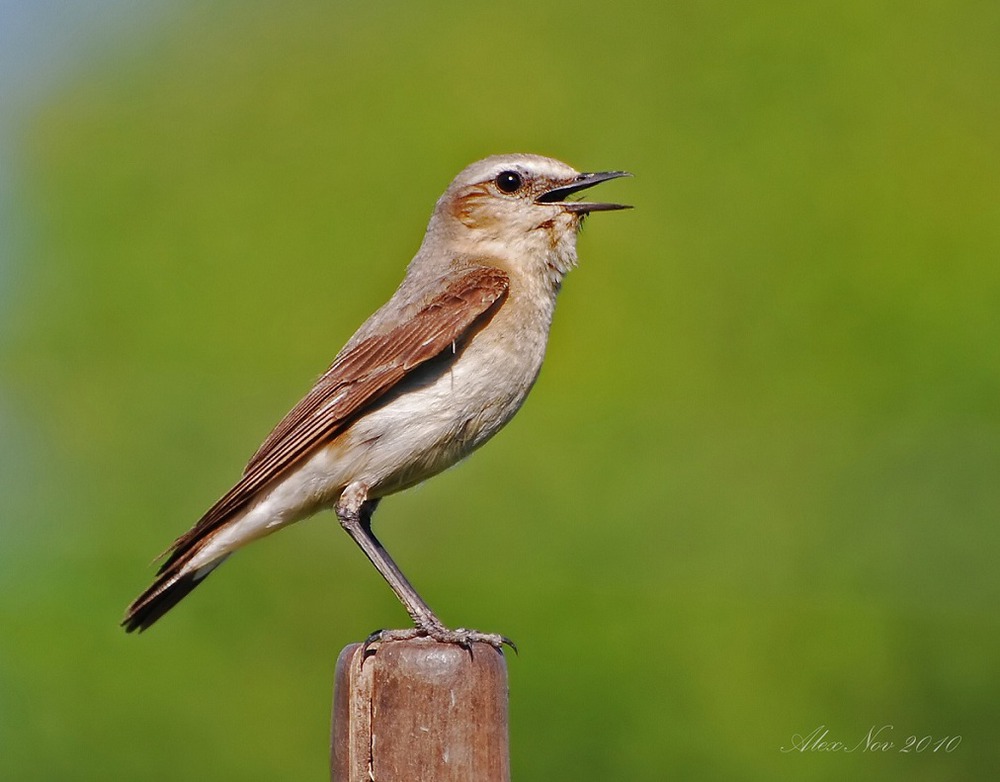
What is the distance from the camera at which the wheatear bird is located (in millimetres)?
6281

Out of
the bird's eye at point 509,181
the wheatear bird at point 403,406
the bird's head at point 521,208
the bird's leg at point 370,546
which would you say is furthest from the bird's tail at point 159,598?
the bird's eye at point 509,181

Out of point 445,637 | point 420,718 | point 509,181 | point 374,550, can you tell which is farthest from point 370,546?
point 420,718

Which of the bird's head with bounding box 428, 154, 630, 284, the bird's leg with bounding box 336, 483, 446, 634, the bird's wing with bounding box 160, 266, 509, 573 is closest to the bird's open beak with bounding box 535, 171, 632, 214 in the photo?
the bird's head with bounding box 428, 154, 630, 284

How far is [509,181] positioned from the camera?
6973 millimetres

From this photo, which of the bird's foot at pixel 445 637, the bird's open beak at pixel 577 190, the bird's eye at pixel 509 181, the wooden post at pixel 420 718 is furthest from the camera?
the bird's eye at pixel 509 181

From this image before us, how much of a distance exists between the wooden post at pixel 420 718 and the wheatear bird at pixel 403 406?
1340mm

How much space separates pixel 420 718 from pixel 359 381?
6.75 feet

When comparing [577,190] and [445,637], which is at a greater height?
[577,190]

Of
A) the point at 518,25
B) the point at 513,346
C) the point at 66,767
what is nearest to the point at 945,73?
the point at 518,25

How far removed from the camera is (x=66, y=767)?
8055 mm

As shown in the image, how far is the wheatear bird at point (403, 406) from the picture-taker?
6.28m

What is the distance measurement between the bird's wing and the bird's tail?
0.05m

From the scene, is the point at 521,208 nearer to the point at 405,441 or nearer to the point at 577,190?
the point at 577,190

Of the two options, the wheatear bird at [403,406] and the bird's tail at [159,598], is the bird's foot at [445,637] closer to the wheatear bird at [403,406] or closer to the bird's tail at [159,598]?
the wheatear bird at [403,406]
